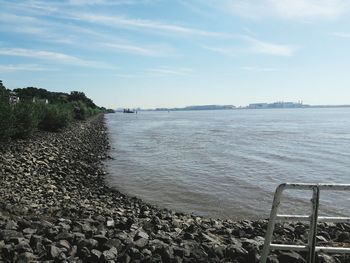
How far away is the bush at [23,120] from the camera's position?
71.5 feet

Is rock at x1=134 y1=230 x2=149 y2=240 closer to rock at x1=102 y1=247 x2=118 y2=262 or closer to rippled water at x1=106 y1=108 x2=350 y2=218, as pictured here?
rock at x1=102 y1=247 x2=118 y2=262

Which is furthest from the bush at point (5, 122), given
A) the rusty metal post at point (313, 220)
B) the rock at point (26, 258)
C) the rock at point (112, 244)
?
the rusty metal post at point (313, 220)

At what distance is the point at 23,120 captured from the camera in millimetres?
23031

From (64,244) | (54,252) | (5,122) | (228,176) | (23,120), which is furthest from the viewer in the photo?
(23,120)

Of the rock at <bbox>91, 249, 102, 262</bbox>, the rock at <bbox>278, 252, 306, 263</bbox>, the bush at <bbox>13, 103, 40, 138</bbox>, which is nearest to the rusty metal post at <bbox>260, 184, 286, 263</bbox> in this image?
the rock at <bbox>278, 252, 306, 263</bbox>

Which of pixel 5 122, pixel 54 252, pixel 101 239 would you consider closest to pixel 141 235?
pixel 101 239

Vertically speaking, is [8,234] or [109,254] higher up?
[8,234]

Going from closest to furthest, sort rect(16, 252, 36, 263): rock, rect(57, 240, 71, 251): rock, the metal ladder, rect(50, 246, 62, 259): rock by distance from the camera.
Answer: the metal ladder
rect(16, 252, 36, 263): rock
rect(50, 246, 62, 259): rock
rect(57, 240, 71, 251): rock

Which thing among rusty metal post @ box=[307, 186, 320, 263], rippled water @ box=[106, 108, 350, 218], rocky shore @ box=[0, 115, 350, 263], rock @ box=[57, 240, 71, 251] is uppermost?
rusty metal post @ box=[307, 186, 320, 263]

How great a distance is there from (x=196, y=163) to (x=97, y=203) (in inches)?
538

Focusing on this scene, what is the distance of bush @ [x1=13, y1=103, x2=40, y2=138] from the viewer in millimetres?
21797

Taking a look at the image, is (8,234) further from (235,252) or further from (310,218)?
(310,218)

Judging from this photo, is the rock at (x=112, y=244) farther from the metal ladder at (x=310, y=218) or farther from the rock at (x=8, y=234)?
the metal ladder at (x=310, y=218)

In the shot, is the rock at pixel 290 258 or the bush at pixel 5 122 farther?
the bush at pixel 5 122
